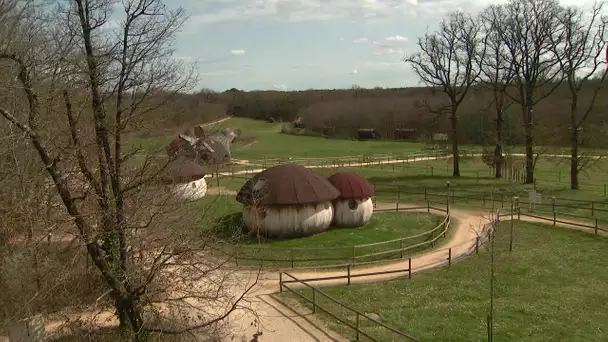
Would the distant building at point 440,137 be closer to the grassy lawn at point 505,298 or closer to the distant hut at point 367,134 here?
the distant hut at point 367,134

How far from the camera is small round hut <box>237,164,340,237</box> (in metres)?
28.8

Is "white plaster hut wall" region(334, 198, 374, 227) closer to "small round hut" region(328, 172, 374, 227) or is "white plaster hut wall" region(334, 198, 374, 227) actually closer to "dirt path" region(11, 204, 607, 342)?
"small round hut" region(328, 172, 374, 227)

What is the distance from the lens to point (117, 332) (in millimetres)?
16234

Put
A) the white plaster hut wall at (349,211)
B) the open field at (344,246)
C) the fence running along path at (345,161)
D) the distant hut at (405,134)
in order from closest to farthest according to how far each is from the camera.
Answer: the open field at (344,246) → the white plaster hut wall at (349,211) → the fence running along path at (345,161) → the distant hut at (405,134)

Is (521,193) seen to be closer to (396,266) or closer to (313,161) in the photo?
(396,266)

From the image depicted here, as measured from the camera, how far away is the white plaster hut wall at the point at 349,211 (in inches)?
1244

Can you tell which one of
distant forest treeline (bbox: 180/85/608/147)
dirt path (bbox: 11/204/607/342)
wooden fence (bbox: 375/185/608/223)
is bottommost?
dirt path (bbox: 11/204/607/342)

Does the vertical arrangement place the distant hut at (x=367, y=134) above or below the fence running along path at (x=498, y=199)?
above

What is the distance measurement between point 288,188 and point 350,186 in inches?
181

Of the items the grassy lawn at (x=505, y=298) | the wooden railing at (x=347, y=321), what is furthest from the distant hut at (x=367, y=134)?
the wooden railing at (x=347, y=321)

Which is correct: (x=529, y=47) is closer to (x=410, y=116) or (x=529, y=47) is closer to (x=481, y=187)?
(x=481, y=187)

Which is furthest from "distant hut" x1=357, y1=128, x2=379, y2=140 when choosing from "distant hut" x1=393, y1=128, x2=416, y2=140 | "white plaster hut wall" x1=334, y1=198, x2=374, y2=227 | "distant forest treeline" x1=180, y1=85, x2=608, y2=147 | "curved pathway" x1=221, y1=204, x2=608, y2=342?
"white plaster hut wall" x1=334, y1=198, x2=374, y2=227

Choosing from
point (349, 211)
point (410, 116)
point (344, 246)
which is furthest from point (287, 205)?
point (410, 116)

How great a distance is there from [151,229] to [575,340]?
13976mm
